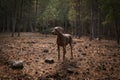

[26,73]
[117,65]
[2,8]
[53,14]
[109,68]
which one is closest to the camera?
[26,73]

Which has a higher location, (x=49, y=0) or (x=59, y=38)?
(x=49, y=0)

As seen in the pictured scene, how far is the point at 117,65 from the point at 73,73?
3758 mm

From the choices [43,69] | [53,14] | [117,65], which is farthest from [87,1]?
[43,69]

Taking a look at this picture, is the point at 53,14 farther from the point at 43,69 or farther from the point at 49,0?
the point at 43,69

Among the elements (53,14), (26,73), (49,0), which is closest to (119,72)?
(26,73)

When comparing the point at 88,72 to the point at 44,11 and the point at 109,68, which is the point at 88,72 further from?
the point at 44,11

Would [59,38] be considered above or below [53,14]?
below

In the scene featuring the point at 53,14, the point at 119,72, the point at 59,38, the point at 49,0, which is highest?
the point at 49,0

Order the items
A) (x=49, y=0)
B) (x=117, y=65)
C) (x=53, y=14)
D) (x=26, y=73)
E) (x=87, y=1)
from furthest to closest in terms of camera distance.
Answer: (x=49, y=0) < (x=53, y=14) < (x=87, y=1) < (x=117, y=65) < (x=26, y=73)

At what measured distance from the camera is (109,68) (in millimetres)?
11047

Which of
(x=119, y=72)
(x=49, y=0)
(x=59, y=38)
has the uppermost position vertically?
(x=49, y=0)

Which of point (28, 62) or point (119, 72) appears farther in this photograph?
point (28, 62)

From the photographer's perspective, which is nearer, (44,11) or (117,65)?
(117,65)

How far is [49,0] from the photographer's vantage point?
5569 centimetres
